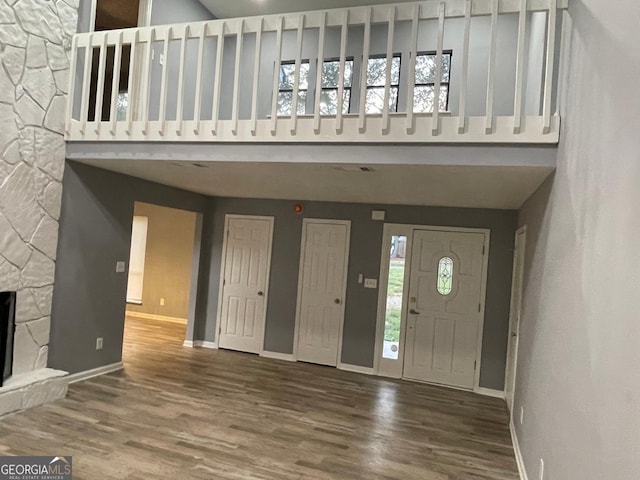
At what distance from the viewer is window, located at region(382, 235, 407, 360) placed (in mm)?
5922

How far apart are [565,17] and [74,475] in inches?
180

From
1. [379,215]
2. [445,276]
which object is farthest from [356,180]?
[445,276]

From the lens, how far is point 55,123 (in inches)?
172

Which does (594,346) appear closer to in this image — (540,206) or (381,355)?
(540,206)

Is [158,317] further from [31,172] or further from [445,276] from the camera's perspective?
[445,276]

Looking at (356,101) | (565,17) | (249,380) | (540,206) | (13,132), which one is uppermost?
(356,101)

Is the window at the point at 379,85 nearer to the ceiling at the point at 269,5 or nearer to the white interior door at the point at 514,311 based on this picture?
the ceiling at the point at 269,5

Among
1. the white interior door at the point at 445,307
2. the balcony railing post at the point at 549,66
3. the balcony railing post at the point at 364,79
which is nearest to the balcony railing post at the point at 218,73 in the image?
the balcony railing post at the point at 364,79

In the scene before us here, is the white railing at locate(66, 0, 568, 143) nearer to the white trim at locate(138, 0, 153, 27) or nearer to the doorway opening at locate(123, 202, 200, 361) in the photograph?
the white trim at locate(138, 0, 153, 27)

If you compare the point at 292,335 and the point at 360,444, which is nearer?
the point at 360,444

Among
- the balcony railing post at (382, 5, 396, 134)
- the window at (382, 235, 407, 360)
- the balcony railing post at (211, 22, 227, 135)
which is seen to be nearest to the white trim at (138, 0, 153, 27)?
the balcony railing post at (211, 22, 227, 135)

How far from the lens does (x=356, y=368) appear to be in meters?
6.04

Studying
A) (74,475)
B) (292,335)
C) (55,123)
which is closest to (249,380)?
(292,335)

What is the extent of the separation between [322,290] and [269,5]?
13.4ft
